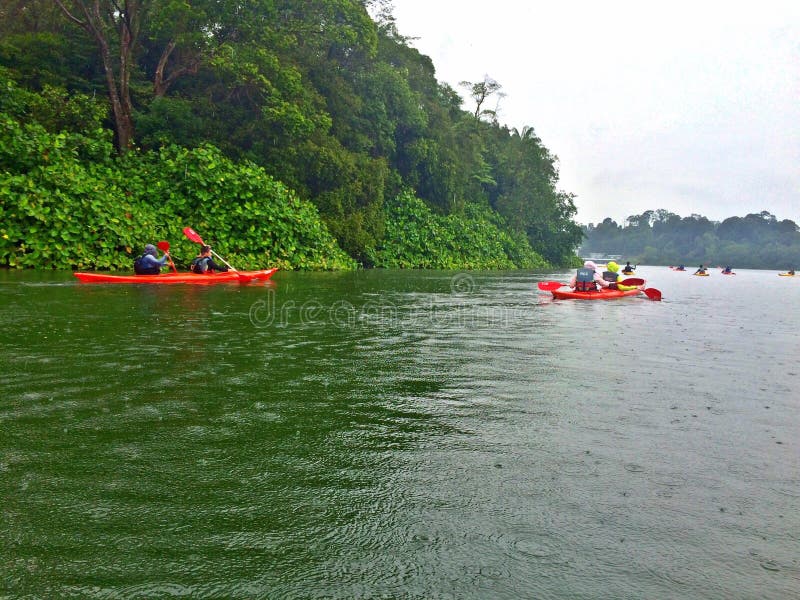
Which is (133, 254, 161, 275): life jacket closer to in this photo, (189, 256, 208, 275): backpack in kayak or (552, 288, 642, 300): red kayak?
(189, 256, 208, 275): backpack in kayak

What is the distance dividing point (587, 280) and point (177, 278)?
445 inches

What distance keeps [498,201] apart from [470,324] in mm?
49731

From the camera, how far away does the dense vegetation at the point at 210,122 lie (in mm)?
21078

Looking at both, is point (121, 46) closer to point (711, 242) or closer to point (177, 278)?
point (177, 278)

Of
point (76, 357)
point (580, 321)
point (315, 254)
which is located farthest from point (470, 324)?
point (315, 254)

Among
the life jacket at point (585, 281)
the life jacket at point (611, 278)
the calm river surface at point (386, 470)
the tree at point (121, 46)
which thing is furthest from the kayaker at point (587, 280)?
the tree at point (121, 46)

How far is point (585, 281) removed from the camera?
16.3 m

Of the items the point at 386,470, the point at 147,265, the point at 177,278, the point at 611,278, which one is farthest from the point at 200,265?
the point at 386,470

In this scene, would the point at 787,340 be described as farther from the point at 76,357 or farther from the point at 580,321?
the point at 76,357

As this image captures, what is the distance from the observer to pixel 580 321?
11531 millimetres

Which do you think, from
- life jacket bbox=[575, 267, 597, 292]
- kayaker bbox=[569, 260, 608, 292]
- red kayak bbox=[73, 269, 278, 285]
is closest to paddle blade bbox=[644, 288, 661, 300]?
kayaker bbox=[569, 260, 608, 292]

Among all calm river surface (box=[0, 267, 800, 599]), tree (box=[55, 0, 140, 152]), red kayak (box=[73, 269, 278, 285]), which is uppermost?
tree (box=[55, 0, 140, 152])

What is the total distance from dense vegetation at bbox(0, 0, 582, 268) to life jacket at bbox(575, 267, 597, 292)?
13.8 metres

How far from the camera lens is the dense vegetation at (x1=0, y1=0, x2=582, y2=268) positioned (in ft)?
69.2
